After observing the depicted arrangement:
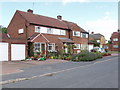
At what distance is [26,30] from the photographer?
79.9 feet

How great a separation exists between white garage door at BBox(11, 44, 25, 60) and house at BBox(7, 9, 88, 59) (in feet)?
1.91

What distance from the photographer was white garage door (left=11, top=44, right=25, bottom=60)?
67.4ft

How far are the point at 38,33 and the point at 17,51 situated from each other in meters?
5.50

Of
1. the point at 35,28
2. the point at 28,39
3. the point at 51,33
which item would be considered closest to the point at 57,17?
the point at 51,33

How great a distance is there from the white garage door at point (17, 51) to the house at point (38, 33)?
58 cm

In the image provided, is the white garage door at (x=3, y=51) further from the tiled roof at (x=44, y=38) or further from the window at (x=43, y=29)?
the window at (x=43, y=29)

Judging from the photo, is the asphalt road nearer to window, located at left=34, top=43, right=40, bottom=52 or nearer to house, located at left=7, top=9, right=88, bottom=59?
house, located at left=7, top=9, right=88, bottom=59

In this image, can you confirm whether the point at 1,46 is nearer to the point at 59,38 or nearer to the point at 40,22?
the point at 40,22

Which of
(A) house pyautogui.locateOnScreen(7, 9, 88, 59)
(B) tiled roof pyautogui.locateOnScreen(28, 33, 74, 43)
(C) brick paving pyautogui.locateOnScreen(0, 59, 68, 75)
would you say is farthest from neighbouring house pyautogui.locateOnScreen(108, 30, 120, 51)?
(C) brick paving pyautogui.locateOnScreen(0, 59, 68, 75)

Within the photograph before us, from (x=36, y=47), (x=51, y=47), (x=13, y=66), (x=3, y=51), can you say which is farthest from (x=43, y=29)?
(x=13, y=66)

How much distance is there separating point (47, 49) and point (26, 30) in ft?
15.8

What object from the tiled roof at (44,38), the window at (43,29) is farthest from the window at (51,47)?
the window at (43,29)

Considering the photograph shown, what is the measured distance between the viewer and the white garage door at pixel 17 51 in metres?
20.6

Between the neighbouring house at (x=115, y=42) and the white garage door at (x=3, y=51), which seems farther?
the neighbouring house at (x=115, y=42)
